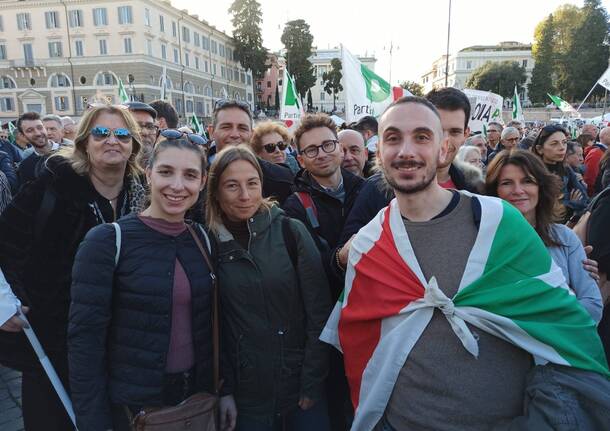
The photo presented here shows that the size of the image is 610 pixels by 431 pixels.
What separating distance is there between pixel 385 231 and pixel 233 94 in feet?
235

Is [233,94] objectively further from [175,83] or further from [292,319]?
[292,319]

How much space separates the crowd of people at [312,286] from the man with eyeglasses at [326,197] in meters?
0.01

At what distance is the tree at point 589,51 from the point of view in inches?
2277

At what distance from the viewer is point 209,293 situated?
225 centimetres

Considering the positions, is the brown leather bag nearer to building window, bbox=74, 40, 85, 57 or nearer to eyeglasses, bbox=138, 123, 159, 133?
eyeglasses, bbox=138, 123, 159, 133

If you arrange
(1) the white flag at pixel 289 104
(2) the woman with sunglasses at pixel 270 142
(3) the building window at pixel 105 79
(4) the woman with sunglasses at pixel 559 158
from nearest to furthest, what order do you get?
1. (2) the woman with sunglasses at pixel 270 142
2. (4) the woman with sunglasses at pixel 559 158
3. (1) the white flag at pixel 289 104
4. (3) the building window at pixel 105 79

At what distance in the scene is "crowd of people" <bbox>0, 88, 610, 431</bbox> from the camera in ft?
5.49

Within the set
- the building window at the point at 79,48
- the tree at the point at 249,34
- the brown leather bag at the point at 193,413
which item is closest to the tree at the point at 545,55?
the tree at the point at 249,34

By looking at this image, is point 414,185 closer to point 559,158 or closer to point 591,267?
point 591,267

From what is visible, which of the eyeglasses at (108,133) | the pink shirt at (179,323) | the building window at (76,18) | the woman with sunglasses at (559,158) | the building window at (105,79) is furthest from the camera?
the building window at (76,18)

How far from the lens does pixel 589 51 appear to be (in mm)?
57812

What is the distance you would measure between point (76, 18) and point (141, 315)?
6135 centimetres

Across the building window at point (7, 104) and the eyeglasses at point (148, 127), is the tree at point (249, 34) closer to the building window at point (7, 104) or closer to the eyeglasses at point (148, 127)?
the building window at point (7, 104)

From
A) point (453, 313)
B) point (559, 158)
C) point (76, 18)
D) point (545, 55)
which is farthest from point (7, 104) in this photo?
point (545, 55)
